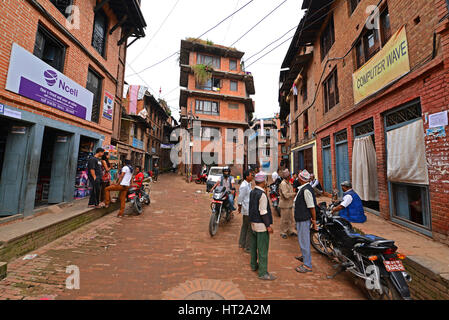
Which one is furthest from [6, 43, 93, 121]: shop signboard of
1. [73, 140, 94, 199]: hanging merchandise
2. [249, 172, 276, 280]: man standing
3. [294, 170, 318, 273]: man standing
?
[294, 170, 318, 273]: man standing

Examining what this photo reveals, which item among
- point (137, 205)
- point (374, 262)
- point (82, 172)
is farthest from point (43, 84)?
point (374, 262)

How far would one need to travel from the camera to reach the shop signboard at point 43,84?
4559 millimetres

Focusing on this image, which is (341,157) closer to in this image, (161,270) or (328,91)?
(328,91)

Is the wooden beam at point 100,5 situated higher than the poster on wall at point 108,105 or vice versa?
the wooden beam at point 100,5

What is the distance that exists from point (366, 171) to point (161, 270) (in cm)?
665

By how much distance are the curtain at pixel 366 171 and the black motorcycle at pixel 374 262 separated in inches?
137

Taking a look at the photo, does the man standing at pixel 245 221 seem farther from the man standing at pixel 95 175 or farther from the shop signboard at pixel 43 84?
the shop signboard at pixel 43 84

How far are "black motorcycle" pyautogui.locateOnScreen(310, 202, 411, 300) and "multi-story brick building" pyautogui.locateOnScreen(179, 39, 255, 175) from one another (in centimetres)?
1788

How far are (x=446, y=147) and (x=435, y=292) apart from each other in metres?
2.70

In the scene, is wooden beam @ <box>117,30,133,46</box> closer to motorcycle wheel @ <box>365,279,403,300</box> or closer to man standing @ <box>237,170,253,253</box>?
man standing @ <box>237,170,253,253</box>

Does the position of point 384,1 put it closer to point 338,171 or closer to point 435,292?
point 338,171

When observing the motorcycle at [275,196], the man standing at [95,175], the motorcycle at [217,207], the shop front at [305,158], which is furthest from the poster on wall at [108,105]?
the shop front at [305,158]

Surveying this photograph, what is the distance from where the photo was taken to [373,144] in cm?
600

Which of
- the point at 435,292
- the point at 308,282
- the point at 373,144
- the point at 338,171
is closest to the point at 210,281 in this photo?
the point at 308,282
